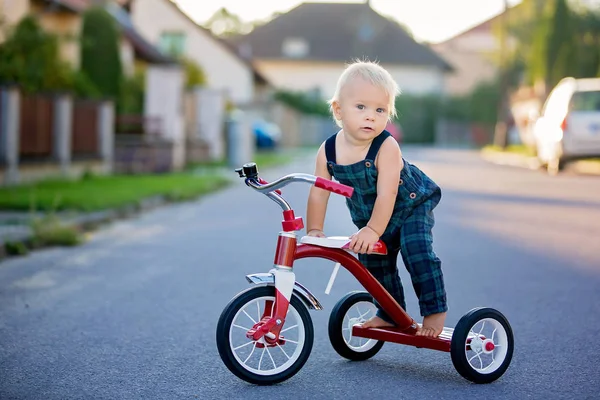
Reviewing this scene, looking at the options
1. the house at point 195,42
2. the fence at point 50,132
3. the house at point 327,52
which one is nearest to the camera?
the fence at point 50,132

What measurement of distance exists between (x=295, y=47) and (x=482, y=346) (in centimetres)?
7315

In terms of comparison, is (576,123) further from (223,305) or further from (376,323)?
(376,323)

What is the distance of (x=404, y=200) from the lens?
4.68m

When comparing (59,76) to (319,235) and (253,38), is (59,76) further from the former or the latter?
(253,38)

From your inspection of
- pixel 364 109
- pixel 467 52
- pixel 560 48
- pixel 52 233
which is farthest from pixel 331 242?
pixel 467 52

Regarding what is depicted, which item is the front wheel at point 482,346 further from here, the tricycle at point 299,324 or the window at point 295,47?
the window at point 295,47

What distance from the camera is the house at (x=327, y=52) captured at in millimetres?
75062

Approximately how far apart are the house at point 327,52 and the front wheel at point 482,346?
226ft

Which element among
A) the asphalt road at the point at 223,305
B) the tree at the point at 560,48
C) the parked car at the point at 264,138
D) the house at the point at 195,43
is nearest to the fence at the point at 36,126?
the asphalt road at the point at 223,305

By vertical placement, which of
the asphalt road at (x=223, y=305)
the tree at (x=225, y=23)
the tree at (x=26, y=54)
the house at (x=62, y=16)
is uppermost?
the tree at (x=225, y=23)

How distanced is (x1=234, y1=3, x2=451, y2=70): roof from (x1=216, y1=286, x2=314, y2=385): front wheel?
6983 cm

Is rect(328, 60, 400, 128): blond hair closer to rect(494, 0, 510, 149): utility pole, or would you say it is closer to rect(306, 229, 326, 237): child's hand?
rect(306, 229, 326, 237): child's hand

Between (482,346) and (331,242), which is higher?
(331,242)

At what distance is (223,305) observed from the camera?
21.6 feet
